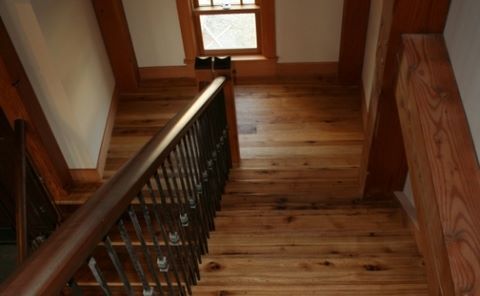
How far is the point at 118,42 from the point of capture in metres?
3.92

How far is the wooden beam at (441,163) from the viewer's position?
3.58 feet

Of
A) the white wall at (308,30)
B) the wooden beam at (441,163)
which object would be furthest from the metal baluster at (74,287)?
the white wall at (308,30)

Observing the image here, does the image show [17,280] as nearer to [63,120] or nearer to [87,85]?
[63,120]

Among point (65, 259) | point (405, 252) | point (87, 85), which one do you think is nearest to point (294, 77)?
point (87, 85)

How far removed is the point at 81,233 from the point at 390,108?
1575 millimetres

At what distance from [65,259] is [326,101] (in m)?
3.47

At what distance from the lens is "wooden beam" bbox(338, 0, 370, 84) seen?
3.49 m

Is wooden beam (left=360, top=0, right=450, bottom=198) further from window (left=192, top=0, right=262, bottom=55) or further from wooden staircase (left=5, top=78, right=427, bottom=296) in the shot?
window (left=192, top=0, right=262, bottom=55)

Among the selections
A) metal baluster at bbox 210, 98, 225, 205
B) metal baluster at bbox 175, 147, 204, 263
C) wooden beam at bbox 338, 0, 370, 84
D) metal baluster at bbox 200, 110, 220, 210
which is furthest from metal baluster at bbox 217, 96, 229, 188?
wooden beam at bbox 338, 0, 370, 84

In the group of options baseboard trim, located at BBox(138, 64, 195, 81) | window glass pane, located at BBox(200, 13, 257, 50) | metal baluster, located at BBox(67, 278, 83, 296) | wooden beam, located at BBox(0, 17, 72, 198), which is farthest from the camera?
baseboard trim, located at BBox(138, 64, 195, 81)

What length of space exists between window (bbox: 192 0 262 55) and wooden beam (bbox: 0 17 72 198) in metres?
1.84

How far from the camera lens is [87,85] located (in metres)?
3.44

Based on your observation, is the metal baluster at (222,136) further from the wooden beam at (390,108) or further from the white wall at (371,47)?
the white wall at (371,47)

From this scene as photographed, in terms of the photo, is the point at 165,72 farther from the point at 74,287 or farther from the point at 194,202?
the point at 74,287
